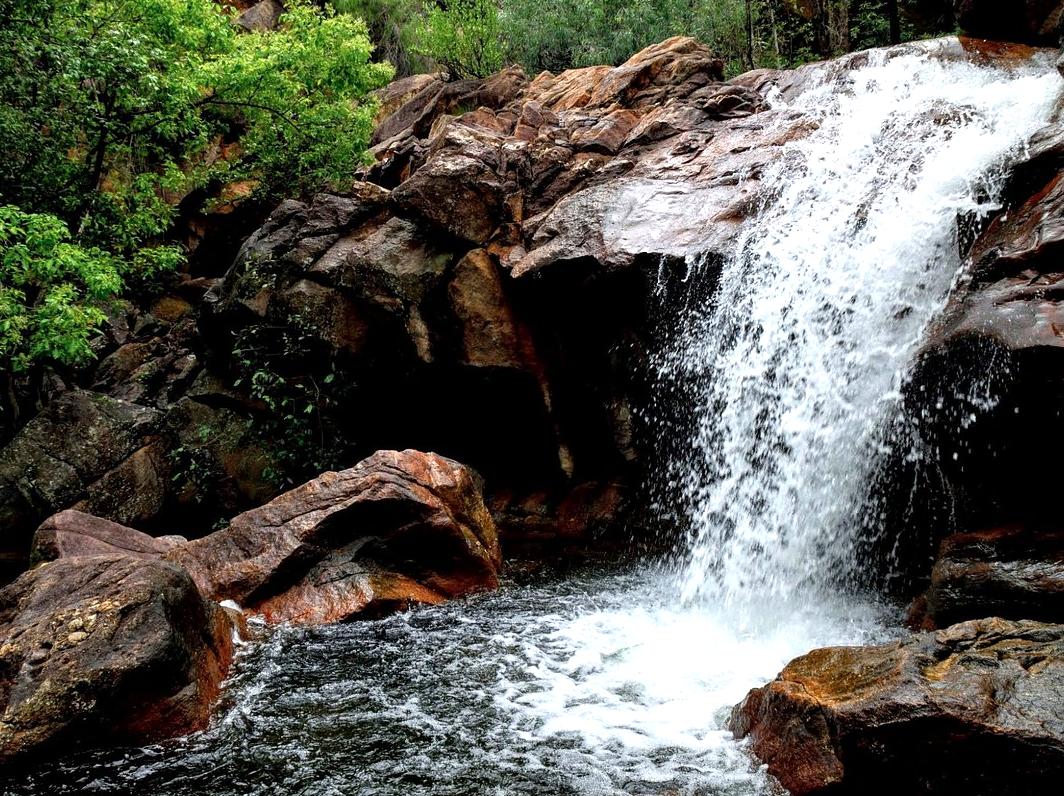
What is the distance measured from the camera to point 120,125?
1381cm

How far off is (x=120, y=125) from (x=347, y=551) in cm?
995

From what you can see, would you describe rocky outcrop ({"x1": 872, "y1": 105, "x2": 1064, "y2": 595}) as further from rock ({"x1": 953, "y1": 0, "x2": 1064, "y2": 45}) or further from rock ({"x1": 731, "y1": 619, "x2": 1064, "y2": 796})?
rock ({"x1": 953, "y1": 0, "x2": 1064, "y2": 45})

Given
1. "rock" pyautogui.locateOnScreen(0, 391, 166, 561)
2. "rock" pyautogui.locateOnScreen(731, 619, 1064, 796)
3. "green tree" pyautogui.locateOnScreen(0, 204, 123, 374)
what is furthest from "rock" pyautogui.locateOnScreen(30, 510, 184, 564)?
"rock" pyautogui.locateOnScreen(731, 619, 1064, 796)

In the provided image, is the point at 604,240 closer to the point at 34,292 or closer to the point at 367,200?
the point at 367,200

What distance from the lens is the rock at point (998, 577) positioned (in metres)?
5.87

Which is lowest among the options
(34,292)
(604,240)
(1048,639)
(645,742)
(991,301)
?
(645,742)

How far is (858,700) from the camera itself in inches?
178

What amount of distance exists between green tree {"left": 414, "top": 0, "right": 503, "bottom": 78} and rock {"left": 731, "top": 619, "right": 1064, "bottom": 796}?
21968 mm

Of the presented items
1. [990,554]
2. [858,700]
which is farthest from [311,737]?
[990,554]

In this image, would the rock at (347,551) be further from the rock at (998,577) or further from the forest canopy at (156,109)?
the rock at (998,577)

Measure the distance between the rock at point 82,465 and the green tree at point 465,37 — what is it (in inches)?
588

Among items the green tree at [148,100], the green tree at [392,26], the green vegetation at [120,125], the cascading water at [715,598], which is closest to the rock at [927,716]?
the cascading water at [715,598]

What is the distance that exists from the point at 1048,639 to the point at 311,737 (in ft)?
17.0

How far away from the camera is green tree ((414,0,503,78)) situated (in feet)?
74.9
